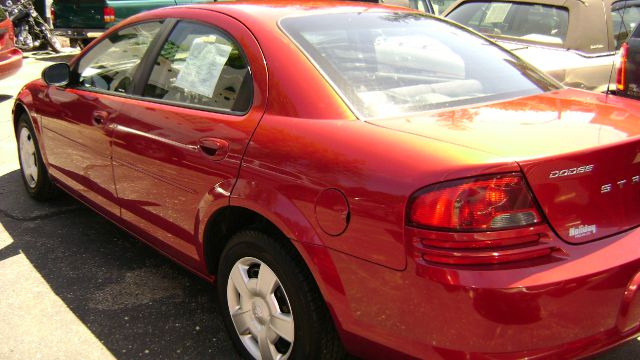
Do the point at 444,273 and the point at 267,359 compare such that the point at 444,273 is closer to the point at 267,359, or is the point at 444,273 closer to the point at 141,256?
the point at 267,359

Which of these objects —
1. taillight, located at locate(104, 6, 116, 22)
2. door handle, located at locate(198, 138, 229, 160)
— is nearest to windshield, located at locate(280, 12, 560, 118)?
door handle, located at locate(198, 138, 229, 160)

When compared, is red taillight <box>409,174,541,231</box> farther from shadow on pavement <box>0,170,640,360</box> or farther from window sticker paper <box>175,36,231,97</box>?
window sticker paper <box>175,36,231,97</box>

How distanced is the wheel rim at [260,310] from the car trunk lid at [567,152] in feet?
2.71

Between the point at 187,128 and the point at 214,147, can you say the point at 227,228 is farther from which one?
the point at 187,128

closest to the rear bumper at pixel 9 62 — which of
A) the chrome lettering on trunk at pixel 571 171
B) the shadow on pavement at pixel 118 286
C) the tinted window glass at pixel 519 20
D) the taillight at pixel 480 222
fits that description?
the shadow on pavement at pixel 118 286

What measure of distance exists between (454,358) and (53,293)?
249cm

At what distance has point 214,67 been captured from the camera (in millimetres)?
2916

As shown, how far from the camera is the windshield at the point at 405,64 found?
8.05ft

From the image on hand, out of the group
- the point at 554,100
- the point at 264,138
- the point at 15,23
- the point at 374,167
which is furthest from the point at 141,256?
the point at 15,23

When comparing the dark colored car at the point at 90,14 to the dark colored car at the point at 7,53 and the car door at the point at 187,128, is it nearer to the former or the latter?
the dark colored car at the point at 7,53

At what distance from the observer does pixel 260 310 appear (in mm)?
2568

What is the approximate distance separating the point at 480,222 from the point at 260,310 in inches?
43.6

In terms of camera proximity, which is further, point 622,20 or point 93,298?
point 622,20

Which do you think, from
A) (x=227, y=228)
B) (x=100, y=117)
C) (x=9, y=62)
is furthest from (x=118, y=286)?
(x=9, y=62)
